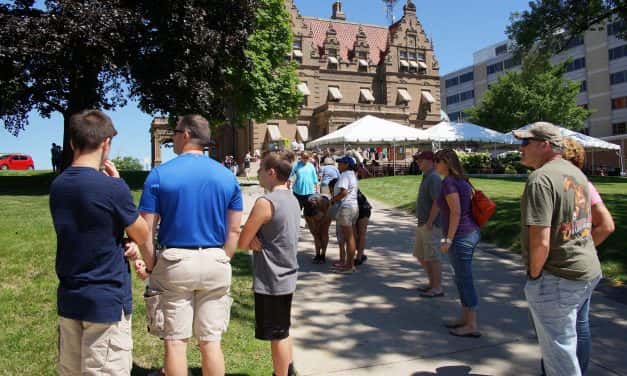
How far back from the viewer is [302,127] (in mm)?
49875

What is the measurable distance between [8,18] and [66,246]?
1733 cm

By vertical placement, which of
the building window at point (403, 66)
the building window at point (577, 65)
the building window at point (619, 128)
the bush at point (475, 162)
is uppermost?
the building window at point (577, 65)

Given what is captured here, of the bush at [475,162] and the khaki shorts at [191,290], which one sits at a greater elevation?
the bush at [475,162]

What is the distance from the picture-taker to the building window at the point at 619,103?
61.2 metres

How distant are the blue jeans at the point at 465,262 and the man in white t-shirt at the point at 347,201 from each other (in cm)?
253

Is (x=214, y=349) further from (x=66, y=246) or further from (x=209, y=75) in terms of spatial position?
(x=209, y=75)

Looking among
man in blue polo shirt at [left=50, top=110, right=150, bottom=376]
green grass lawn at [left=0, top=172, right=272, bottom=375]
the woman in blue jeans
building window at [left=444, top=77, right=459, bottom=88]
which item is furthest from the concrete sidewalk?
building window at [left=444, top=77, right=459, bottom=88]

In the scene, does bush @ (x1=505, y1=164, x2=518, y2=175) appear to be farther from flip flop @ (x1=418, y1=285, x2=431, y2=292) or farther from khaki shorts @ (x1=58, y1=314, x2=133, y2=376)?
khaki shorts @ (x1=58, y1=314, x2=133, y2=376)

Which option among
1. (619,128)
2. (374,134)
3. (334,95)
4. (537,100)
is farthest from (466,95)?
(374,134)

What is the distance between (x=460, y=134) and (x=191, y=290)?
2274 centimetres

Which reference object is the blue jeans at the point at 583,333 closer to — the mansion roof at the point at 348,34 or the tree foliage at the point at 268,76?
the tree foliage at the point at 268,76

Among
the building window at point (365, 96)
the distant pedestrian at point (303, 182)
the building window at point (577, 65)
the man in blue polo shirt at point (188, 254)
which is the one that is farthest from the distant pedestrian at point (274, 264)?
the building window at point (577, 65)

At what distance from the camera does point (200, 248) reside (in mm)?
3174

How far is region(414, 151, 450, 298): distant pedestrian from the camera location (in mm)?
6121
